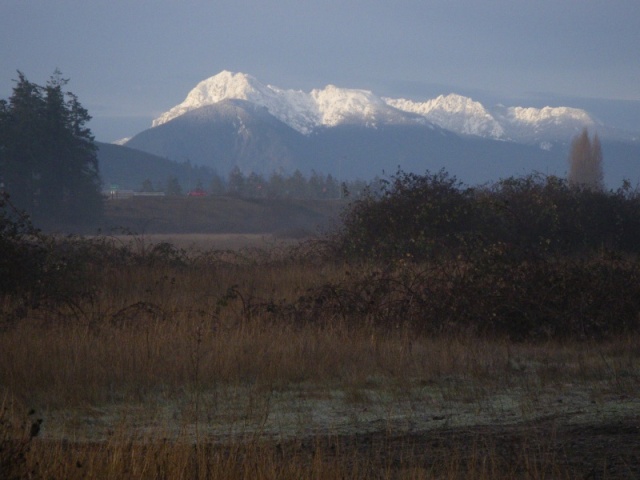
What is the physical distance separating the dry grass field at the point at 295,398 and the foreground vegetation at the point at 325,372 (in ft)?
0.09

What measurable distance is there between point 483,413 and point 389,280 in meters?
5.77

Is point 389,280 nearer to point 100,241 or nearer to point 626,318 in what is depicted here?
point 626,318

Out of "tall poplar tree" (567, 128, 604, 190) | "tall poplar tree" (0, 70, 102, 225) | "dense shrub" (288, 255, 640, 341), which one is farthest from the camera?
"tall poplar tree" (567, 128, 604, 190)

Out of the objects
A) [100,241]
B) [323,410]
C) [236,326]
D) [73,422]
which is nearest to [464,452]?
[323,410]

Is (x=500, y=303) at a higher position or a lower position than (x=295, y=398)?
higher

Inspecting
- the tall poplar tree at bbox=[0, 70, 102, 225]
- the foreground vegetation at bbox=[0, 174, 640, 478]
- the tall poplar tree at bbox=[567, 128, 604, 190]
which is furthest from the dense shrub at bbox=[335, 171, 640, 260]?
the tall poplar tree at bbox=[567, 128, 604, 190]

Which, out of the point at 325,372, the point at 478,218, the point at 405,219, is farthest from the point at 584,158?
the point at 325,372

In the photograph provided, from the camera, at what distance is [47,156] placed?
53.2 m

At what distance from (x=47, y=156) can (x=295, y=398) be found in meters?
48.5

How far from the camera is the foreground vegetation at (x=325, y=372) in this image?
5.65 meters

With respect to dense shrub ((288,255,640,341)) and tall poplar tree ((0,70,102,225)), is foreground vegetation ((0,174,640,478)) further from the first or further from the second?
tall poplar tree ((0,70,102,225))

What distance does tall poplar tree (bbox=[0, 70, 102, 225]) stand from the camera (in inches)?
2035

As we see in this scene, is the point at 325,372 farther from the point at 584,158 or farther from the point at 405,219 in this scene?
Answer: the point at 584,158

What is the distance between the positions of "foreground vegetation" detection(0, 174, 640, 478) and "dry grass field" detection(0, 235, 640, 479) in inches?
1.1
